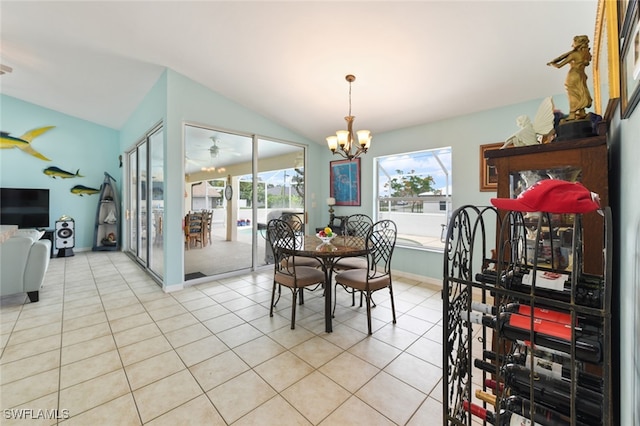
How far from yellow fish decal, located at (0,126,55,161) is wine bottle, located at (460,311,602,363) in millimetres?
8301

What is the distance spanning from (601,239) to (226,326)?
110 inches

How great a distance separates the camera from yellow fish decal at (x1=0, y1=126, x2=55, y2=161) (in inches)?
202

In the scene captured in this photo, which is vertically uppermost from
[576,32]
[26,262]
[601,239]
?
[576,32]

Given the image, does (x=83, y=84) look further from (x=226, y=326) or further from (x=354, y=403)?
(x=354, y=403)

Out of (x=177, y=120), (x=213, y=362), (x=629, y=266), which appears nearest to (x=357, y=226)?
(x=213, y=362)

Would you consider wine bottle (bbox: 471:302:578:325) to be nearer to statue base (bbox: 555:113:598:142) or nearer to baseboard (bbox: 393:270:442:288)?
statue base (bbox: 555:113:598:142)

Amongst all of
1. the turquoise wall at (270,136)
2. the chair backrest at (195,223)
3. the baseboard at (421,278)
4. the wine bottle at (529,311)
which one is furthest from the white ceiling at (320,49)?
the baseboard at (421,278)

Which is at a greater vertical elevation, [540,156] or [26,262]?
[540,156]

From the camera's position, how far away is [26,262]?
9.67ft

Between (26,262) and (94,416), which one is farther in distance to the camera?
(26,262)

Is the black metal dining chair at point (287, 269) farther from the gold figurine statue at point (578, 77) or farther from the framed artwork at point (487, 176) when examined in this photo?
the framed artwork at point (487, 176)

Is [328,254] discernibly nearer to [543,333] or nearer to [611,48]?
[543,333]

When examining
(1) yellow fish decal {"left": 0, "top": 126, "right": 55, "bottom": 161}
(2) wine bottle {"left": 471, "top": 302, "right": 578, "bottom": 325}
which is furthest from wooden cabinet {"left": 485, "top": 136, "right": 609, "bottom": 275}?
(1) yellow fish decal {"left": 0, "top": 126, "right": 55, "bottom": 161}

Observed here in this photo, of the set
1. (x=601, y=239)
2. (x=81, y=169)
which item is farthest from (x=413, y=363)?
(x=81, y=169)
